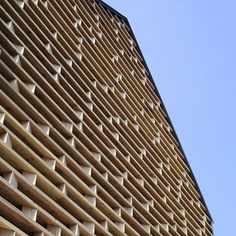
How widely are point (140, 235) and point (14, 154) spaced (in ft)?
14.1

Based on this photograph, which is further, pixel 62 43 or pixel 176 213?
pixel 176 213

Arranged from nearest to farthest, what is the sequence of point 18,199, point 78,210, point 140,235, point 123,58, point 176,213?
point 18,199 → point 78,210 → point 140,235 → point 176,213 → point 123,58

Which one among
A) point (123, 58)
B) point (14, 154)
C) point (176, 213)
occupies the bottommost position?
point (14, 154)

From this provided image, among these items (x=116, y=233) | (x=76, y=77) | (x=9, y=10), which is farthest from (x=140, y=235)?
(x=9, y=10)

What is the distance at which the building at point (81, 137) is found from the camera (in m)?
7.16

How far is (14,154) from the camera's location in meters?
6.86

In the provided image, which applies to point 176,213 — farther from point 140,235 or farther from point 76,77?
point 76,77

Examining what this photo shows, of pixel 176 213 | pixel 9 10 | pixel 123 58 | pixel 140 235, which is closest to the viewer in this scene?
pixel 9 10

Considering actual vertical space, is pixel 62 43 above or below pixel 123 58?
below

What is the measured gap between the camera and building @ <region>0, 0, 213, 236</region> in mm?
7164

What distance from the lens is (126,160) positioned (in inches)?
442

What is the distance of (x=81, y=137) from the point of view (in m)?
9.41

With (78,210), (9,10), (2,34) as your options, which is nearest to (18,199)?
(78,210)

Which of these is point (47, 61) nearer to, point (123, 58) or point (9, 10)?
point (9, 10)
